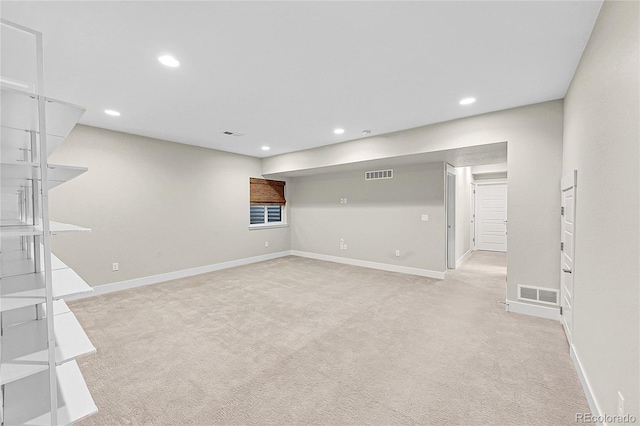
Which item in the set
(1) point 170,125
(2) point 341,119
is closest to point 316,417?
(2) point 341,119

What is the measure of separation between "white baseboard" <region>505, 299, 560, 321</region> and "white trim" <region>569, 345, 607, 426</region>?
931 millimetres

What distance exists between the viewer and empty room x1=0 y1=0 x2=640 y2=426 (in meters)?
1.32

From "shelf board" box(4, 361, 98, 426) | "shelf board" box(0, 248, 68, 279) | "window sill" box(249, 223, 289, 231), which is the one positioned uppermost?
"shelf board" box(0, 248, 68, 279)

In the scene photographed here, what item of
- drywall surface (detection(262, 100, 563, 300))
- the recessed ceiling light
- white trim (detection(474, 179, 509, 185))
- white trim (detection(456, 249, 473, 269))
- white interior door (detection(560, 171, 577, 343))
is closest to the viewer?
the recessed ceiling light

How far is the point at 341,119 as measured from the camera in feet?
12.6

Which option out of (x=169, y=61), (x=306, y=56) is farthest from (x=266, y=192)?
(x=306, y=56)

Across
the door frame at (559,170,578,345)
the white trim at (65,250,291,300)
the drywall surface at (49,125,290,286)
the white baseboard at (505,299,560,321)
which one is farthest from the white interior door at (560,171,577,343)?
the drywall surface at (49,125,290,286)

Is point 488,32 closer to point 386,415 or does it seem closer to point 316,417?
point 386,415

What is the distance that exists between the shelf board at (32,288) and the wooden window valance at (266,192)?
17.3 ft

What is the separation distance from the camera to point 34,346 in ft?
3.67

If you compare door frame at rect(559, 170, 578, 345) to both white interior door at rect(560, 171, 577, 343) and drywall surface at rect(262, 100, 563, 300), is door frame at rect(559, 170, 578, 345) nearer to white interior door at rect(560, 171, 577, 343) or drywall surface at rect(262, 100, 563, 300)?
white interior door at rect(560, 171, 577, 343)

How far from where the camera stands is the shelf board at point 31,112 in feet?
3.21

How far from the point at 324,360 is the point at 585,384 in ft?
6.19

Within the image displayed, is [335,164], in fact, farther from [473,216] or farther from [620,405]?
[473,216]
